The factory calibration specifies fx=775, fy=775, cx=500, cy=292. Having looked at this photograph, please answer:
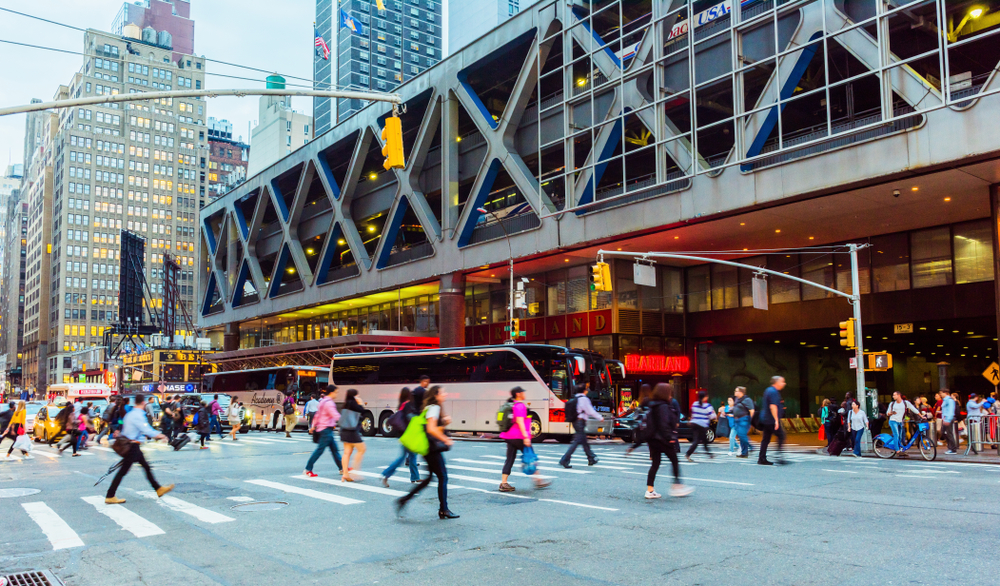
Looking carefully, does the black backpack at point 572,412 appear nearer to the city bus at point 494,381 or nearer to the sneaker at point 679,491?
the sneaker at point 679,491

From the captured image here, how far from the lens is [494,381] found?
1132 inches

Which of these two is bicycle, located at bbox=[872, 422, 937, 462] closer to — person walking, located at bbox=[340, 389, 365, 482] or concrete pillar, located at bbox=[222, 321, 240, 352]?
person walking, located at bbox=[340, 389, 365, 482]

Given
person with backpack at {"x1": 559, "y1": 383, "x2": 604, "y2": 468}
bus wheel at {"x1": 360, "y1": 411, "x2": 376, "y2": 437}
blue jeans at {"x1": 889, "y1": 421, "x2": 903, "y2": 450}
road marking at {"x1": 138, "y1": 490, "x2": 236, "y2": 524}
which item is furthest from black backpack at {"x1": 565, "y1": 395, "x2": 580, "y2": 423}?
bus wheel at {"x1": 360, "y1": 411, "x2": 376, "y2": 437}

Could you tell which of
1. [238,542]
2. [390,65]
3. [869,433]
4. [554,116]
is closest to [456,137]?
[554,116]

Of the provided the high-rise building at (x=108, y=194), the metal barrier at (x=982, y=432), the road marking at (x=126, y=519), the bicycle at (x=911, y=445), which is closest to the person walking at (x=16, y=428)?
the road marking at (x=126, y=519)

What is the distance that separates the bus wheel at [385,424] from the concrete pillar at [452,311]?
39.1ft

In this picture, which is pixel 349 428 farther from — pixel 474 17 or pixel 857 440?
pixel 474 17

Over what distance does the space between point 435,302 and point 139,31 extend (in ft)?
491

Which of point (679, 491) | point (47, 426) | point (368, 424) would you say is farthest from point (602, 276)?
point (47, 426)

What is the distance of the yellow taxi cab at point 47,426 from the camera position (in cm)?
2872

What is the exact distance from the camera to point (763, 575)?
685 centimetres

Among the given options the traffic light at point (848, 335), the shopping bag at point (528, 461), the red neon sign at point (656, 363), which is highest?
the traffic light at point (848, 335)

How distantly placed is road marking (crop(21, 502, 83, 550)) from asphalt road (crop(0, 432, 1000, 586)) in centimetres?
4

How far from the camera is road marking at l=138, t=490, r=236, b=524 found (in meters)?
10.2
